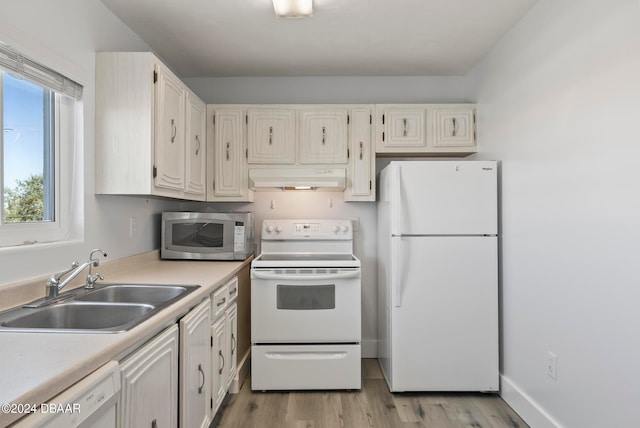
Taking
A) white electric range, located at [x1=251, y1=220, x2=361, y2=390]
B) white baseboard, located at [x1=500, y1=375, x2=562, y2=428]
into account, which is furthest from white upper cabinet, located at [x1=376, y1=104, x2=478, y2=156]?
white baseboard, located at [x1=500, y1=375, x2=562, y2=428]

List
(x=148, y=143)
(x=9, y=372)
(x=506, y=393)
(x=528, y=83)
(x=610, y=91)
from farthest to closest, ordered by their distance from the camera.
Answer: (x=506, y=393), (x=528, y=83), (x=148, y=143), (x=610, y=91), (x=9, y=372)

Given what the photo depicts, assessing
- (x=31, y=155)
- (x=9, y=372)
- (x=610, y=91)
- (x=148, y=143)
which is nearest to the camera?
(x=9, y=372)

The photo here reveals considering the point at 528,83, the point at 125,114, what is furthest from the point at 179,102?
the point at 528,83

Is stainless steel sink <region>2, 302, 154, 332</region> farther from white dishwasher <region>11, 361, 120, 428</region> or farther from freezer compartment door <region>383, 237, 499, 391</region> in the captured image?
freezer compartment door <region>383, 237, 499, 391</region>

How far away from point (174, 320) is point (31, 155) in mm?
1021

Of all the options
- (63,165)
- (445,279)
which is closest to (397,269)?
(445,279)

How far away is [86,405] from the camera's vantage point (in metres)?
0.89

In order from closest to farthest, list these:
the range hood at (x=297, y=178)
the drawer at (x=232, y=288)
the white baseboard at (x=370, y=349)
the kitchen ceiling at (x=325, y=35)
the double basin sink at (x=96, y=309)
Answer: the double basin sink at (x=96, y=309)
the kitchen ceiling at (x=325, y=35)
the drawer at (x=232, y=288)
the range hood at (x=297, y=178)
the white baseboard at (x=370, y=349)

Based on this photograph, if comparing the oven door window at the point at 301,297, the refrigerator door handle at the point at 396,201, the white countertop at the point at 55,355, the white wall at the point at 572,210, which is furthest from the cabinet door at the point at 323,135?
the white countertop at the point at 55,355

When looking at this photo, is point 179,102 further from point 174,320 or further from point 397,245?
point 397,245

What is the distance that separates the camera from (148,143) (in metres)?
1.91

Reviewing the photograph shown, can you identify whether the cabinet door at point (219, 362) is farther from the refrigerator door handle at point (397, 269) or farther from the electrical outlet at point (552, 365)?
the electrical outlet at point (552, 365)

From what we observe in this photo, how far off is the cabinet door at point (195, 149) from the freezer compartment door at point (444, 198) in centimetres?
138

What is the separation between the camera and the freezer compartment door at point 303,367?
97.9 inches
